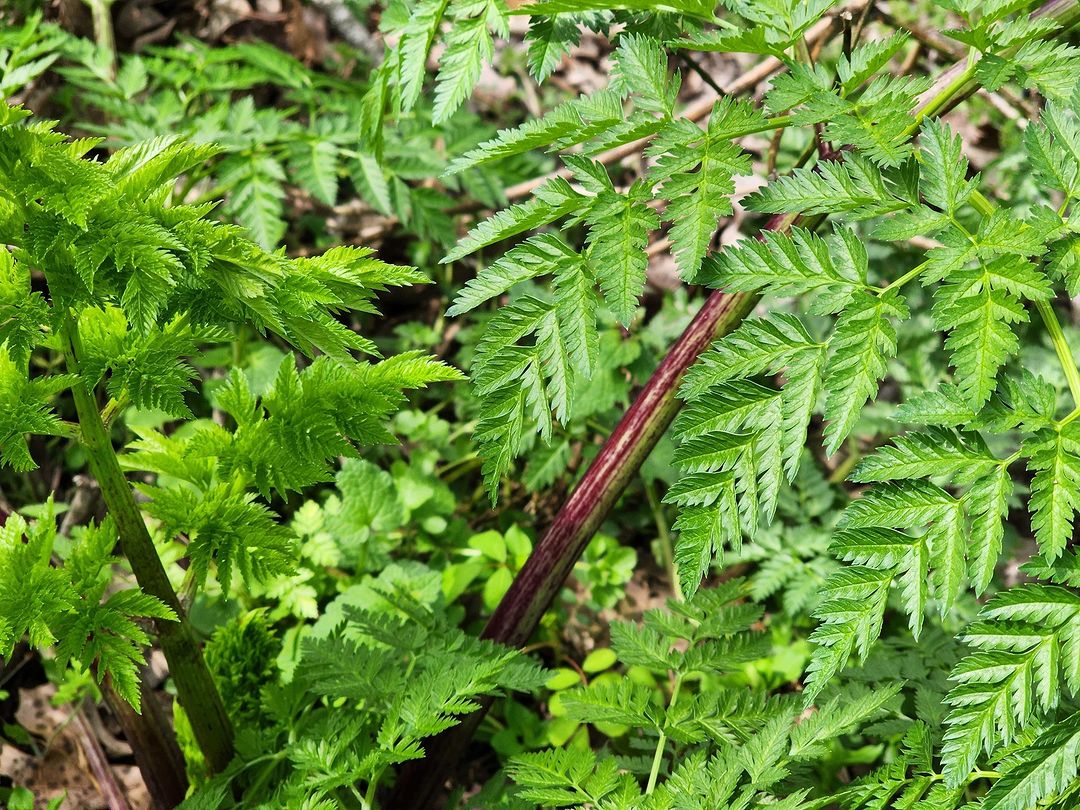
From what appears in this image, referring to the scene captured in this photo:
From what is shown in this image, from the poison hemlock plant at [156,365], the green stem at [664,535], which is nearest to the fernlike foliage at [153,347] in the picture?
the poison hemlock plant at [156,365]

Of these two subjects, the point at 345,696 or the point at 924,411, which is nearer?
the point at 924,411

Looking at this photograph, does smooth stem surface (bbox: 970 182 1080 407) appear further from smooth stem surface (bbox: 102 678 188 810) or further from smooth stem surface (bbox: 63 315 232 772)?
smooth stem surface (bbox: 102 678 188 810)

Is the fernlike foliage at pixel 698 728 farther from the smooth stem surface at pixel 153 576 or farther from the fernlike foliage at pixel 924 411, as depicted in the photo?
the smooth stem surface at pixel 153 576

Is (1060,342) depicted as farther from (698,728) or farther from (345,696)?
(345,696)

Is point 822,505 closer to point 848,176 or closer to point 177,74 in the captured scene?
point 848,176

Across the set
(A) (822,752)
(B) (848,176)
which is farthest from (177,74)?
(A) (822,752)

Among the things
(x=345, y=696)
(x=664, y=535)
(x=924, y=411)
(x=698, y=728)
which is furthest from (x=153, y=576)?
(x=664, y=535)

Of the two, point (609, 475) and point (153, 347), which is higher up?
point (153, 347)

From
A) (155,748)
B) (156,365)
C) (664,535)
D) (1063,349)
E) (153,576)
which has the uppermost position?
(1063,349)
